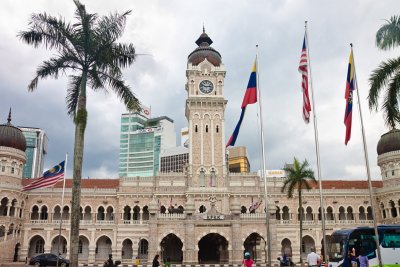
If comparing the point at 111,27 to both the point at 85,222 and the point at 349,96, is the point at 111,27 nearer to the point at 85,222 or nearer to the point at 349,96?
the point at 349,96

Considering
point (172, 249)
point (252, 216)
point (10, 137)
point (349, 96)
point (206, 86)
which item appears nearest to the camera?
point (349, 96)

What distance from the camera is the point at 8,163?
2076 inches

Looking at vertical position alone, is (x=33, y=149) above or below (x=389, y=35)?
above

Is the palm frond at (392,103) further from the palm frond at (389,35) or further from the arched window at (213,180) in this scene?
the arched window at (213,180)

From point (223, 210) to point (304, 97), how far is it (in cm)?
3405

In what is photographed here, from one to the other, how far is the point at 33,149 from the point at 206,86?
13705 centimetres

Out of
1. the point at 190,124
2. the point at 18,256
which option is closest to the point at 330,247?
the point at 190,124

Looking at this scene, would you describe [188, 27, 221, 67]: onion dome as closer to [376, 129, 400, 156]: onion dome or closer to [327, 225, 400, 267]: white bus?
[376, 129, 400, 156]: onion dome

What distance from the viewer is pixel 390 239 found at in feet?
82.4

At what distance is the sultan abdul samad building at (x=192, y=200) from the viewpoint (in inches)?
2055

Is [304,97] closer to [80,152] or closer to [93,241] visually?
[80,152]

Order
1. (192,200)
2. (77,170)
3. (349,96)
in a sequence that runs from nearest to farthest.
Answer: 1. (77,170)
2. (349,96)
3. (192,200)

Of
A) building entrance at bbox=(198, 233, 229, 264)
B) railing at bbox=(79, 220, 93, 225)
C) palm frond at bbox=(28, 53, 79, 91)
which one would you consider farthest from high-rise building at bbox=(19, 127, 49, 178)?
palm frond at bbox=(28, 53, 79, 91)

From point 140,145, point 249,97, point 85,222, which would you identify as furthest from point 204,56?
point 140,145
